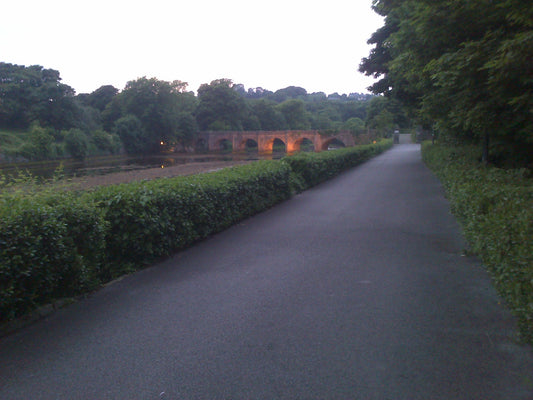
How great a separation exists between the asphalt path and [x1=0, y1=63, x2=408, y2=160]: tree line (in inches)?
410

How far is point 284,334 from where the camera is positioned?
13.6 feet

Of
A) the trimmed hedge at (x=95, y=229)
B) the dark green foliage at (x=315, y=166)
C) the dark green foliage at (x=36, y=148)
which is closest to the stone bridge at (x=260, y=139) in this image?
the dark green foliage at (x=315, y=166)

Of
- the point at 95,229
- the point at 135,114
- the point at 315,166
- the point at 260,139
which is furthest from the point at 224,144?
the point at 95,229

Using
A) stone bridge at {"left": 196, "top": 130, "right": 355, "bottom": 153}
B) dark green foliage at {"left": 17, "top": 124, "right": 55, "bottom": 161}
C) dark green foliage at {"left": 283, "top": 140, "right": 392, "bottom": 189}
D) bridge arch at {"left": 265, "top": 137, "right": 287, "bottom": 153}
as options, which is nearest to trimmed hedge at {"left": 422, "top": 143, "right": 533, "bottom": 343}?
dark green foliage at {"left": 283, "top": 140, "right": 392, "bottom": 189}

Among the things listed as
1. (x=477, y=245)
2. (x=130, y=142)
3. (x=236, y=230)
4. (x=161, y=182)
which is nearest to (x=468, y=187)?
(x=477, y=245)

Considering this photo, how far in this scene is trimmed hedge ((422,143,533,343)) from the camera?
11.8 ft

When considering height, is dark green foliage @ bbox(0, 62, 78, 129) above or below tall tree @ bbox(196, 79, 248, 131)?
below

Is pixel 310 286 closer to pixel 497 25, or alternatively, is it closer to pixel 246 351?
pixel 246 351

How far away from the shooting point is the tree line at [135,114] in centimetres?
2003

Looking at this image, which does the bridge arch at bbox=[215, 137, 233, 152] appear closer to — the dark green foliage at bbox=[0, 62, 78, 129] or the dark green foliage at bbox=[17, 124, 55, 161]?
the dark green foliage at bbox=[0, 62, 78, 129]

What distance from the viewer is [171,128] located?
68.1m

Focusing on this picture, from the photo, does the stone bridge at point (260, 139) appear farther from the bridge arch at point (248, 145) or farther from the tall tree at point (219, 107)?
the tall tree at point (219, 107)

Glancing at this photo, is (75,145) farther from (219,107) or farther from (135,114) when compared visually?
(219,107)

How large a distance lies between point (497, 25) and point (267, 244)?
595 cm
